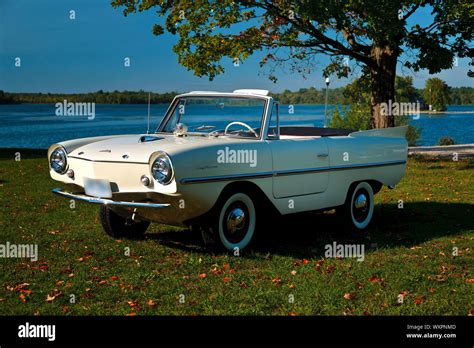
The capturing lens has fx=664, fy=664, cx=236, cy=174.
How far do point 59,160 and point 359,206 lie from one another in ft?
14.4

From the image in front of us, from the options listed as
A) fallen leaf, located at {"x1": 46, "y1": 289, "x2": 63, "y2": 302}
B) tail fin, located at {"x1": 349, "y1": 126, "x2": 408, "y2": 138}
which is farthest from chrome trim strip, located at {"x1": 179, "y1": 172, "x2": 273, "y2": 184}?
tail fin, located at {"x1": 349, "y1": 126, "x2": 408, "y2": 138}

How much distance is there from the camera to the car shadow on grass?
8.45m

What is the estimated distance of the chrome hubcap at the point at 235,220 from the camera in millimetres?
7863

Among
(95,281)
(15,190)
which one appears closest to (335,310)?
(95,281)

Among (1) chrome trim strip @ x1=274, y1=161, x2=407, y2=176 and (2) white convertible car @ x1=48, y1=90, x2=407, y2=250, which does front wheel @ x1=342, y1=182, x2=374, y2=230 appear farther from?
(1) chrome trim strip @ x1=274, y1=161, x2=407, y2=176

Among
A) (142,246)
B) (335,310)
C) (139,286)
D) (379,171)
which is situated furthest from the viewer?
(379,171)

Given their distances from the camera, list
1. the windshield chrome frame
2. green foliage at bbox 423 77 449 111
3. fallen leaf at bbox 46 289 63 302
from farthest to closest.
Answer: green foliage at bbox 423 77 449 111
the windshield chrome frame
fallen leaf at bbox 46 289 63 302

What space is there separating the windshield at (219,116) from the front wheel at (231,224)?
987mm

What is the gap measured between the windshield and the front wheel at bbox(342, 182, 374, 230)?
2033 millimetres

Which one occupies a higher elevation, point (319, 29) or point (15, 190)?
point (319, 29)

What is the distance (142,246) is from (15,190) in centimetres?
686

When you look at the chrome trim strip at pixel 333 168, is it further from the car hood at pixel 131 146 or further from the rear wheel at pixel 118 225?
the rear wheel at pixel 118 225
